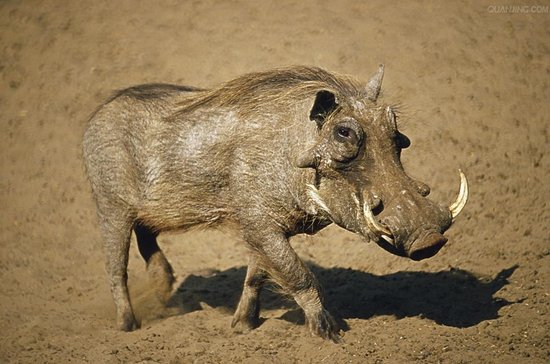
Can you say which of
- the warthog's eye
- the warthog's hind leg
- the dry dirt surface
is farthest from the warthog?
the dry dirt surface

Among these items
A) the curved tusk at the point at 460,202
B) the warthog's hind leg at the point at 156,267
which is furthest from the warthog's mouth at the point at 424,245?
the warthog's hind leg at the point at 156,267

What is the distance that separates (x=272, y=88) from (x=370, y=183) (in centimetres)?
110

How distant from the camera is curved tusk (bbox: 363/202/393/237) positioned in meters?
4.48

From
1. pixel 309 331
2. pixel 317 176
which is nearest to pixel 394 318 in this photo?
pixel 309 331

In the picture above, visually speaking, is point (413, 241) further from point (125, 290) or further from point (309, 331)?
point (125, 290)

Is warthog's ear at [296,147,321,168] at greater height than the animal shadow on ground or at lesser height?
greater

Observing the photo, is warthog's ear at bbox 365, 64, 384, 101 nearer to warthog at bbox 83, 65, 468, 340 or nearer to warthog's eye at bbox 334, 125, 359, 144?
warthog at bbox 83, 65, 468, 340

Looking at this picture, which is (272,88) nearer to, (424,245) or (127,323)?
(424,245)

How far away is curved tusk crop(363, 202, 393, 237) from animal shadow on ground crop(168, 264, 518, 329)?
1.14m

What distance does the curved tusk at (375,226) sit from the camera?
14.7 ft

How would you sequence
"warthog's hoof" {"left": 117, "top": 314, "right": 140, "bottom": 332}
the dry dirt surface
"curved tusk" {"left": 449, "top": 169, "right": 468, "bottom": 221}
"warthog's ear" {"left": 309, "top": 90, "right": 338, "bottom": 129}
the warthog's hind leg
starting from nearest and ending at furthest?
"curved tusk" {"left": 449, "top": 169, "right": 468, "bottom": 221}, "warthog's ear" {"left": 309, "top": 90, "right": 338, "bottom": 129}, the dry dirt surface, "warthog's hoof" {"left": 117, "top": 314, "right": 140, "bottom": 332}, the warthog's hind leg

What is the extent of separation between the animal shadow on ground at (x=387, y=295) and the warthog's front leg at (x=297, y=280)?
270 mm

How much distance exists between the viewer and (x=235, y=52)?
877 cm

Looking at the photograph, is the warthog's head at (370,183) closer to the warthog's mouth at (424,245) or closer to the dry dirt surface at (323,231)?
the warthog's mouth at (424,245)
